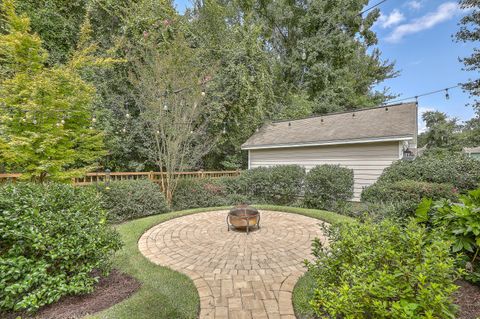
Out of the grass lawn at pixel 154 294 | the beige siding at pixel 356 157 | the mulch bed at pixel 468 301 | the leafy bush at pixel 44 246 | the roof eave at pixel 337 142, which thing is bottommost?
the grass lawn at pixel 154 294

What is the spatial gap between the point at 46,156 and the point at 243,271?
530cm

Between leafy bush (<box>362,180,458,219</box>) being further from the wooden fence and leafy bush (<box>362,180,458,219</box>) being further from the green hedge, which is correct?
the wooden fence

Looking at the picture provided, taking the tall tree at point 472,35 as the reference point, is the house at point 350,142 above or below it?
below

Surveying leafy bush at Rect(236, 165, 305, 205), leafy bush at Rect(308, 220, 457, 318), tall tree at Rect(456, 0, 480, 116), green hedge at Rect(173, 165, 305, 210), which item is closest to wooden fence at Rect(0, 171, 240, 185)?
green hedge at Rect(173, 165, 305, 210)

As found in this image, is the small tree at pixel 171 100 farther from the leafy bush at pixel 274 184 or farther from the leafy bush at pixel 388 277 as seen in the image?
the leafy bush at pixel 388 277

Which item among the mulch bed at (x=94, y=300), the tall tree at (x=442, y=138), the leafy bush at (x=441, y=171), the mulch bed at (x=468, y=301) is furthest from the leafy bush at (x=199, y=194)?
the tall tree at (x=442, y=138)

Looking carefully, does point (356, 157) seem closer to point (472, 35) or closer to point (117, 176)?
point (117, 176)

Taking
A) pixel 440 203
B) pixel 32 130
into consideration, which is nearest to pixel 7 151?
pixel 32 130

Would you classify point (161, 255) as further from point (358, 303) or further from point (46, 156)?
point (46, 156)

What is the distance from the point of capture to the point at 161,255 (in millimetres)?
3951

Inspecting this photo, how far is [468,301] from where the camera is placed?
7.20 feet

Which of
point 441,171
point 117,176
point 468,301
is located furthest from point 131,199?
point 441,171

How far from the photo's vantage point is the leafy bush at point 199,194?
806 centimetres

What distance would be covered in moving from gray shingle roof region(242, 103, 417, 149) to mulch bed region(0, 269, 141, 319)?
26.5ft
